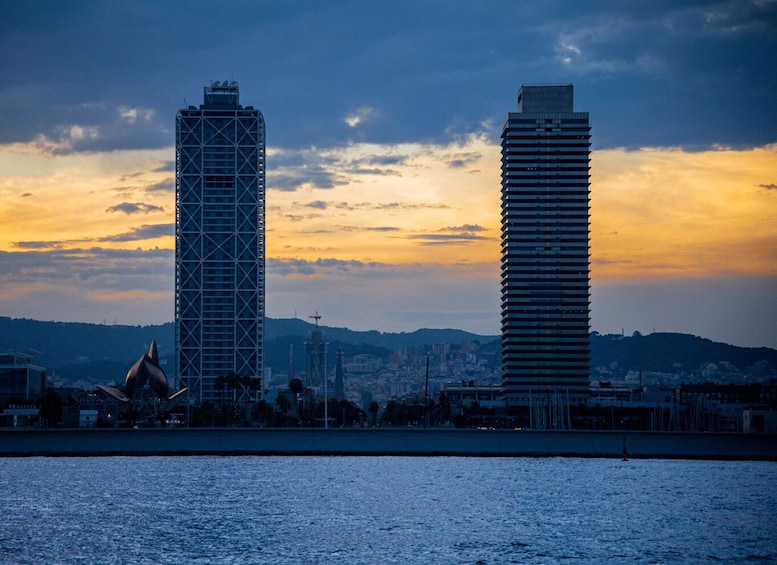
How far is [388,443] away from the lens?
178 meters

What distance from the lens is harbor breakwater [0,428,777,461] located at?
170375 millimetres

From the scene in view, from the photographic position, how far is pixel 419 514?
83.8m

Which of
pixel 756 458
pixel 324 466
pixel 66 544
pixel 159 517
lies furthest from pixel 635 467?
pixel 66 544

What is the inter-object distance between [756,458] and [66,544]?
125 meters

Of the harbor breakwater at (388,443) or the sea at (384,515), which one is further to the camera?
the harbor breakwater at (388,443)

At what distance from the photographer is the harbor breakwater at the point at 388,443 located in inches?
6708

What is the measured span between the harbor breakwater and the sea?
27658 mm

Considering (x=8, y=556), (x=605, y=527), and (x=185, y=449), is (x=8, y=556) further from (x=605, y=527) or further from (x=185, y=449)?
(x=185, y=449)

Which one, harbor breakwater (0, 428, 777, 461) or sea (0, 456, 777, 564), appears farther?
harbor breakwater (0, 428, 777, 461)

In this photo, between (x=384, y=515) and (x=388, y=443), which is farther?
(x=388, y=443)

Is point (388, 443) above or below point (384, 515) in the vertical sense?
below

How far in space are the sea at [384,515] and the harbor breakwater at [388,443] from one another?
27658 millimetres

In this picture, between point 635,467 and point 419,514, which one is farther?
point 635,467

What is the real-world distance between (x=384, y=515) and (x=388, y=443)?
9434cm
